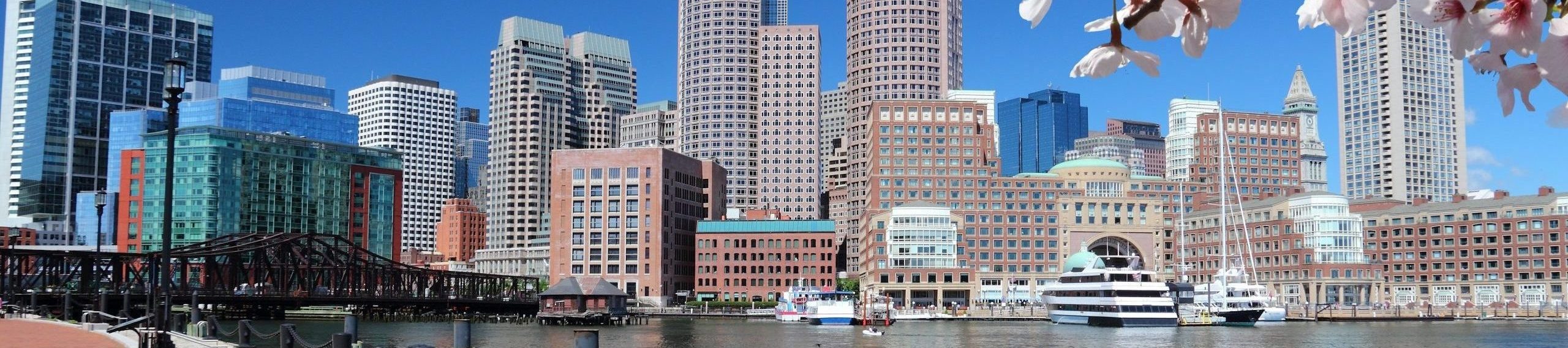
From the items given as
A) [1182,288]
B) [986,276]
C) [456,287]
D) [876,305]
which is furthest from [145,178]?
[1182,288]

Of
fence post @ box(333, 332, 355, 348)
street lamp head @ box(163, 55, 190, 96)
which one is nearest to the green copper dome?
street lamp head @ box(163, 55, 190, 96)

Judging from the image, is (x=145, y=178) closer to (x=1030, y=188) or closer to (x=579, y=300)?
(x=579, y=300)

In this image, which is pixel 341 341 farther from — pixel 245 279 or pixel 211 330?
pixel 245 279

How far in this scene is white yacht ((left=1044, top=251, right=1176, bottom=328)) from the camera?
130 metres

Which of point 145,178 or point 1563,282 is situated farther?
point 145,178

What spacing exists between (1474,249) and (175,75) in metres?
176

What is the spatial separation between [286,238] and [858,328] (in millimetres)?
58718

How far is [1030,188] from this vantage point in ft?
648

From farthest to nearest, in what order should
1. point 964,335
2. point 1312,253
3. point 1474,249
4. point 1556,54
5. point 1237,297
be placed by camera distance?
point 1474,249, point 1312,253, point 1237,297, point 964,335, point 1556,54

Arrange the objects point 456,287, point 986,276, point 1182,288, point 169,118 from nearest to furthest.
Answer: point 169,118
point 1182,288
point 456,287
point 986,276

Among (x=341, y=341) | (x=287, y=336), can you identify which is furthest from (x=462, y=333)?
(x=341, y=341)

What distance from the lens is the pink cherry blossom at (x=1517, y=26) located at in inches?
127

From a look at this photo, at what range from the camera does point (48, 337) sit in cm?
4278

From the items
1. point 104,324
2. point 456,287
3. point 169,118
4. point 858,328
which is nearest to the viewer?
point 169,118
